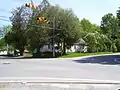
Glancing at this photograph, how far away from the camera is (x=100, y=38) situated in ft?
246

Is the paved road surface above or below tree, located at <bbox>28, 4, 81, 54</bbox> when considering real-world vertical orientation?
below

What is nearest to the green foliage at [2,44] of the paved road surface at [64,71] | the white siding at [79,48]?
the white siding at [79,48]

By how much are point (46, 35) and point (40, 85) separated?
4910 centimetres

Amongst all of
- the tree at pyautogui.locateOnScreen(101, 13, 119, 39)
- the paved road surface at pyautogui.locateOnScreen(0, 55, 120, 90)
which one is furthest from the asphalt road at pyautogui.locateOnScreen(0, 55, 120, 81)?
the tree at pyautogui.locateOnScreen(101, 13, 119, 39)

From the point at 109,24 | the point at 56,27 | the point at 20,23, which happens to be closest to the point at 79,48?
the point at 20,23

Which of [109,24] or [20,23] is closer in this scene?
[20,23]

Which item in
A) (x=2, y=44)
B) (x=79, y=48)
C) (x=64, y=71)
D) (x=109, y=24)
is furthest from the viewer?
(x=2, y=44)

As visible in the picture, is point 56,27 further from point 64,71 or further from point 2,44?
point 2,44

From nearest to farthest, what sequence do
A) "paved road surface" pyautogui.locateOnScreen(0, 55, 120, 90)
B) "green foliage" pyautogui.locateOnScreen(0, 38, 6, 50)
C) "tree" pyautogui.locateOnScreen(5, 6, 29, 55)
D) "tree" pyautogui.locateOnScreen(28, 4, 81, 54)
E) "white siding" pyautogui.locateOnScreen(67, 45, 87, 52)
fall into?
1. "paved road surface" pyautogui.locateOnScreen(0, 55, 120, 90)
2. "tree" pyautogui.locateOnScreen(28, 4, 81, 54)
3. "tree" pyautogui.locateOnScreen(5, 6, 29, 55)
4. "white siding" pyautogui.locateOnScreen(67, 45, 87, 52)
5. "green foliage" pyautogui.locateOnScreen(0, 38, 6, 50)

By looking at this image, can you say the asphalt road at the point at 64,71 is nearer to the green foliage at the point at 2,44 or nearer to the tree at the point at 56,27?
the tree at the point at 56,27

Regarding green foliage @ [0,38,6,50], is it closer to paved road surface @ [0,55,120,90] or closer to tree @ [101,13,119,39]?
tree @ [101,13,119,39]

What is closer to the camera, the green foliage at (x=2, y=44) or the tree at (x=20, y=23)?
the tree at (x=20, y=23)

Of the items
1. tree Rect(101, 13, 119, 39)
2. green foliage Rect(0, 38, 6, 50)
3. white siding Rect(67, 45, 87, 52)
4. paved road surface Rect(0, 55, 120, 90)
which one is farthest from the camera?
green foliage Rect(0, 38, 6, 50)

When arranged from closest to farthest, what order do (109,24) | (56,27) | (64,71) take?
(64,71)
(56,27)
(109,24)
